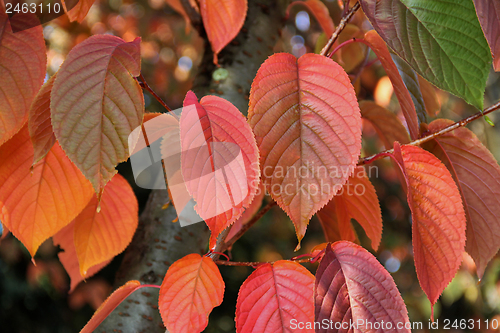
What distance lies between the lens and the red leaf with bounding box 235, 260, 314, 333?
12.9 inches

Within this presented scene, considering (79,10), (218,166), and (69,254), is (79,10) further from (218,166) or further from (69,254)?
(69,254)

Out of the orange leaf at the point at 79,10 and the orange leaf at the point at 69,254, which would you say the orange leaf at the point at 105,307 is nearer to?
the orange leaf at the point at 69,254

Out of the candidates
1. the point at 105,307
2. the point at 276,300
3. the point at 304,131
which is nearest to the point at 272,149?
the point at 304,131

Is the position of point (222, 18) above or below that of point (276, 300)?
above

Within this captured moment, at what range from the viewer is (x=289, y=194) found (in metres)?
0.30

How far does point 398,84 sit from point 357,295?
0.24m

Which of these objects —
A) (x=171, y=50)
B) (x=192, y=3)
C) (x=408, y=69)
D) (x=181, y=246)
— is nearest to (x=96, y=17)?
(x=171, y=50)

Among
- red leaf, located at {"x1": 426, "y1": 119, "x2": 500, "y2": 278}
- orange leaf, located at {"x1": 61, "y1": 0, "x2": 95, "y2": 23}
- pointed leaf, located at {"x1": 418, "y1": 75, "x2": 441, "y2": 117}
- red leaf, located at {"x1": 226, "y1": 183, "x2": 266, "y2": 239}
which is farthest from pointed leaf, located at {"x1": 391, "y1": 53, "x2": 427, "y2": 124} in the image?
orange leaf, located at {"x1": 61, "y1": 0, "x2": 95, "y2": 23}

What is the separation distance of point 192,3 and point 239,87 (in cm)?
21

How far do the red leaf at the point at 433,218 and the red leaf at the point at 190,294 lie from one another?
22cm

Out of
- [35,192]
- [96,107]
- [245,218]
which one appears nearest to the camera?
[96,107]

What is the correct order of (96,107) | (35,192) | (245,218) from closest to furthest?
1. (96,107)
2. (35,192)
3. (245,218)

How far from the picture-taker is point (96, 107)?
29 cm

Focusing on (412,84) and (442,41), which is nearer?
(442,41)
